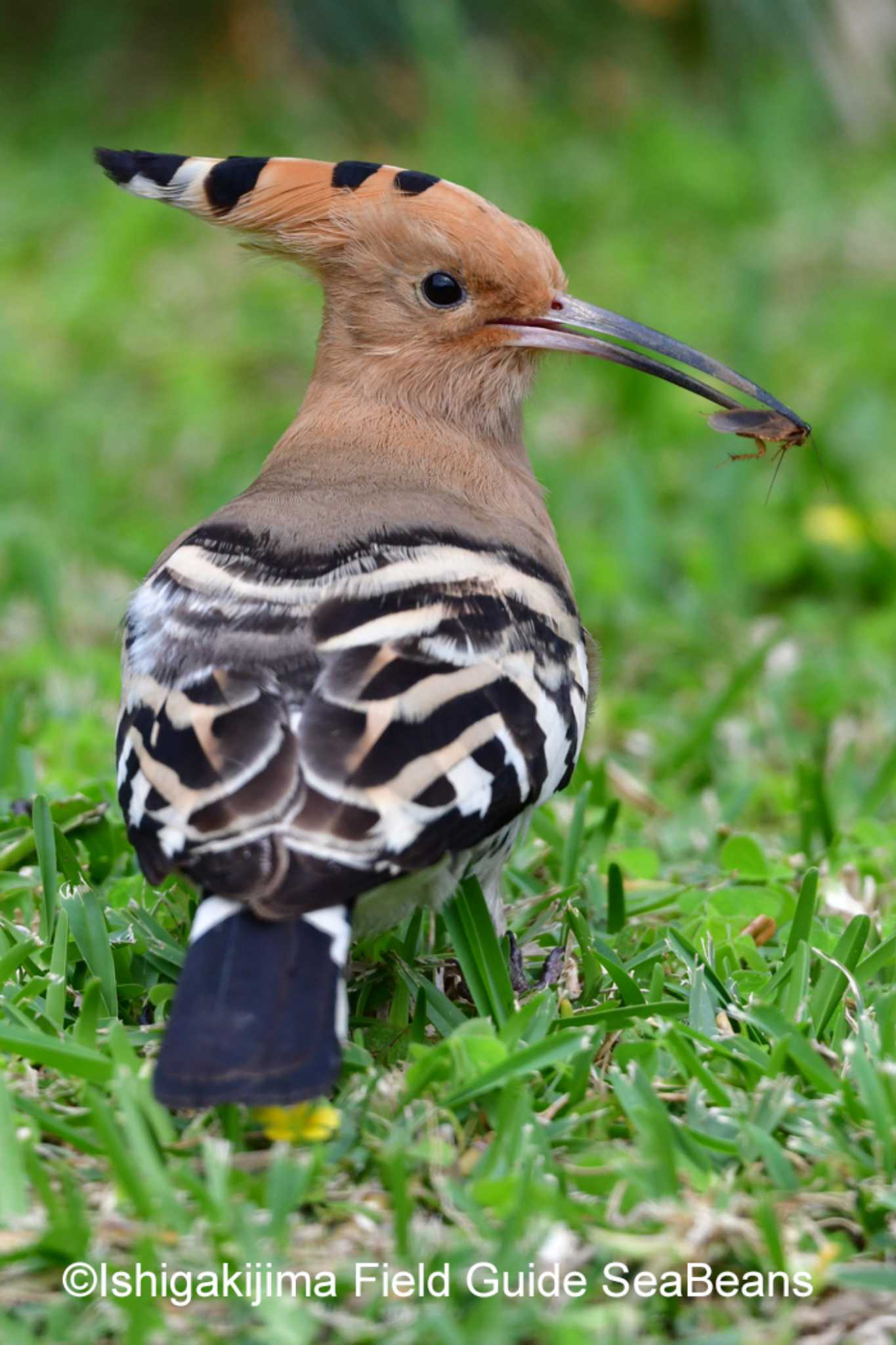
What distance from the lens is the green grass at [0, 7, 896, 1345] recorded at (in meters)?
1.94

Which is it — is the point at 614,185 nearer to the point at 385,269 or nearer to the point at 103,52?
the point at 103,52

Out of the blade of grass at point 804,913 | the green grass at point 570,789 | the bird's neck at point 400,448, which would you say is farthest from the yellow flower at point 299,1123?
the bird's neck at point 400,448

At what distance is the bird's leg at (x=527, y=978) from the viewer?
269 centimetres

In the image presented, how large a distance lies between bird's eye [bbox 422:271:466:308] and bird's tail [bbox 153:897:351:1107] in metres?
1.36

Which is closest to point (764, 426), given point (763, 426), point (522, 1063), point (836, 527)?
point (763, 426)

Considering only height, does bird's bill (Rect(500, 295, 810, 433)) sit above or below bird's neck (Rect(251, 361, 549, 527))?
above

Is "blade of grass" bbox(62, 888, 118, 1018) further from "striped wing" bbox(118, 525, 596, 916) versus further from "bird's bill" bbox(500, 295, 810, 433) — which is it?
"bird's bill" bbox(500, 295, 810, 433)

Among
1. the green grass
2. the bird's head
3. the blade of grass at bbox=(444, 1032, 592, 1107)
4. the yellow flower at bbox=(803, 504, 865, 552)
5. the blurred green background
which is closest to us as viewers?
the green grass

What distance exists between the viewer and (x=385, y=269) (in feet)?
10.2

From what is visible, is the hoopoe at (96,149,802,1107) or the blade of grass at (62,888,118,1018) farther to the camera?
the blade of grass at (62,888,118,1018)

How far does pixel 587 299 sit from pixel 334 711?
14.5 ft

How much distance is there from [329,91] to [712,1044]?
6.11 meters

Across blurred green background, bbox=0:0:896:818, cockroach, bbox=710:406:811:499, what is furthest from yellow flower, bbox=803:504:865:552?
cockroach, bbox=710:406:811:499

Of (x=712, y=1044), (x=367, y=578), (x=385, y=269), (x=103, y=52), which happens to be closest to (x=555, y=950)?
(x=712, y=1044)
